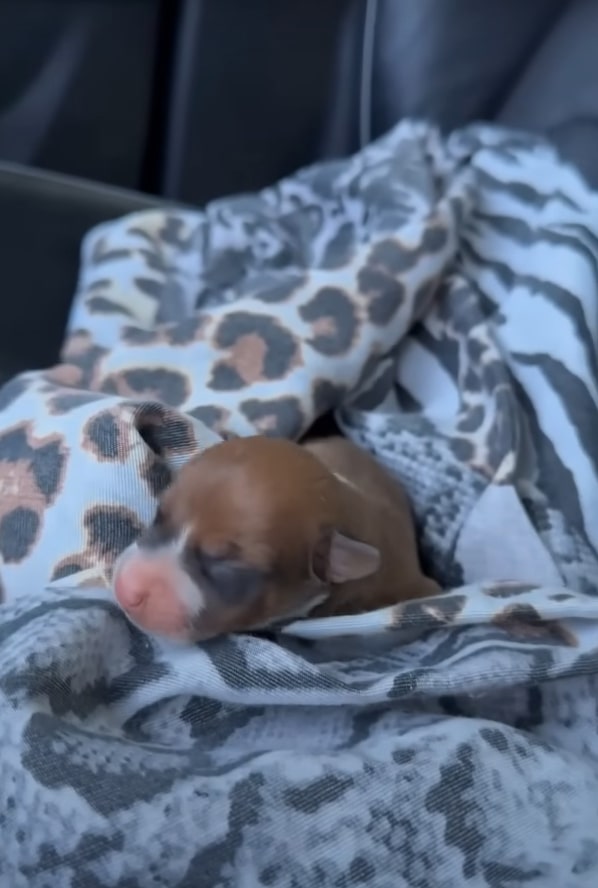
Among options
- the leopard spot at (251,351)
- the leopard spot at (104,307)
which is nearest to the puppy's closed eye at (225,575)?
the leopard spot at (251,351)

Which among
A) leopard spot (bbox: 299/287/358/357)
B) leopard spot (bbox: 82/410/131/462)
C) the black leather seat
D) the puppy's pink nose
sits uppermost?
the black leather seat

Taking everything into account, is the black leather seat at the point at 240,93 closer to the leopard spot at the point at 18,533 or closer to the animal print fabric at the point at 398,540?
the animal print fabric at the point at 398,540

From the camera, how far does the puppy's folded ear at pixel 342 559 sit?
3.01 ft

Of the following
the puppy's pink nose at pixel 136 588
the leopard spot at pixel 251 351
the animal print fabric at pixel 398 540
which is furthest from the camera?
the leopard spot at pixel 251 351

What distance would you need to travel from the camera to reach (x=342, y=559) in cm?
92

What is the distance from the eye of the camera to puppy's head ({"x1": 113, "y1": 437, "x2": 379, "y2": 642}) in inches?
32.5

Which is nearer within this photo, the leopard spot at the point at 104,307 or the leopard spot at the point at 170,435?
the leopard spot at the point at 170,435

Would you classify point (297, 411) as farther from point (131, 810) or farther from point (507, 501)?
point (131, 810)

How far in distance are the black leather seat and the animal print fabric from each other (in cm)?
6

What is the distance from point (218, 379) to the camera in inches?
45.6

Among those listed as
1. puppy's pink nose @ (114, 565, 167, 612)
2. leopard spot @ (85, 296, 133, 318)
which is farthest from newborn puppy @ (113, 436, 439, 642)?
leopard spot @ (85, 296, 133, 318)

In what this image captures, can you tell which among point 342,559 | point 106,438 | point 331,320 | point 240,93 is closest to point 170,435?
point 106,438

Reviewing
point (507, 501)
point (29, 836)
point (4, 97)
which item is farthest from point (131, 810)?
point (4, 97)

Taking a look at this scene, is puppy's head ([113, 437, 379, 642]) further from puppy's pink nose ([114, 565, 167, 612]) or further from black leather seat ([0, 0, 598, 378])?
black leather seat ([0, 0, 598, 378])
